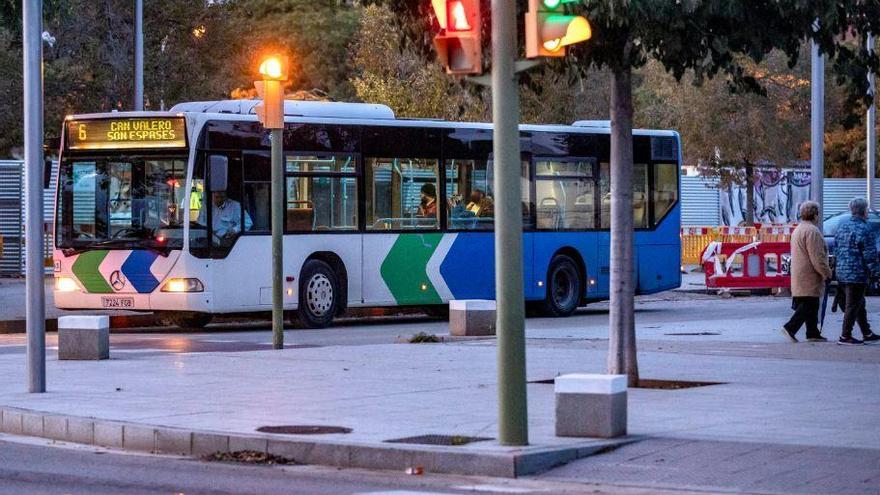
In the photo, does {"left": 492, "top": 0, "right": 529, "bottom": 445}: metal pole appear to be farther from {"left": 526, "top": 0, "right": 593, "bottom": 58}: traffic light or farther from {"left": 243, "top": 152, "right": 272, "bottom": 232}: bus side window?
{"left": 243, "top": 152, "right": 272, "bottom": 232}: bus side window

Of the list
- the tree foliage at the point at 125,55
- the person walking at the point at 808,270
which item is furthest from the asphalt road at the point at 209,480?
the tree foliage at the point at 125,55

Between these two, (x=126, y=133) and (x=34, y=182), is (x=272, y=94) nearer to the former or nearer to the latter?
(x=34, y=182)

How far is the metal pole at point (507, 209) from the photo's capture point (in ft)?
34.4

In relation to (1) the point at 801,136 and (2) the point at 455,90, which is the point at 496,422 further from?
(1) the point at 801,136

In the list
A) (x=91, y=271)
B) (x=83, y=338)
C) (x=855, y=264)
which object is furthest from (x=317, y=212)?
(x=855, y=264)

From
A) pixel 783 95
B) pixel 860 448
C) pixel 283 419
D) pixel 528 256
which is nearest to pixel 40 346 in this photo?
pixel 283 419

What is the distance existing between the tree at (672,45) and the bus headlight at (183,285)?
10.3 metres

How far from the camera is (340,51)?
72062 millimetres

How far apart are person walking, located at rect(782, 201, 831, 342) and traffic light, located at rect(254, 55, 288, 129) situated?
6.47 m

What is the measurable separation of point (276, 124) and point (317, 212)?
623 cm

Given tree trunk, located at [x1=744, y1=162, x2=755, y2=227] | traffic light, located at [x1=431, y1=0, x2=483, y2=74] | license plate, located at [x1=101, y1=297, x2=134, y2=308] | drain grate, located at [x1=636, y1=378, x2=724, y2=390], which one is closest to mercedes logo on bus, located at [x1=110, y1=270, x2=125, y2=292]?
license plate, located at [x1=101, y1=297, x2=134, y2=308]

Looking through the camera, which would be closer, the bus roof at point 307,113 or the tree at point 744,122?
the bus roof at point 307,113

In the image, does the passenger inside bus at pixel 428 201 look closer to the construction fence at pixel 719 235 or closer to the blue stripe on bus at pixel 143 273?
the blue stripe on bus at pixel 143 273

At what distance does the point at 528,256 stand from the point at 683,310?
360 cm
